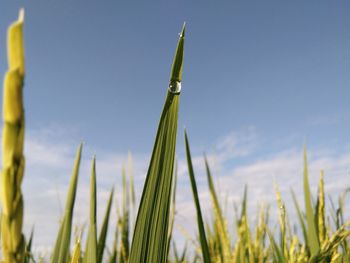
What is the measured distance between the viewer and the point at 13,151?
0.87 feet

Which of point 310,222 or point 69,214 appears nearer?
point 69,214

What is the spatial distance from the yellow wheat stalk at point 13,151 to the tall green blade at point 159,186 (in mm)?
341

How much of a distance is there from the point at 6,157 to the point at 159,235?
0.42 m

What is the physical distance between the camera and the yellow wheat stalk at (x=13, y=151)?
25 cm

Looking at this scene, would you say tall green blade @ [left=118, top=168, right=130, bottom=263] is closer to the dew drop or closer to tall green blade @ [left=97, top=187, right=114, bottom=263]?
tall green blade @ [left=97, top=187, right=114, bottom=263]

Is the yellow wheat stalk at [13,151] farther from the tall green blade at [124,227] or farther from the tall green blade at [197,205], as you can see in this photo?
the tall green blade at [124,227]

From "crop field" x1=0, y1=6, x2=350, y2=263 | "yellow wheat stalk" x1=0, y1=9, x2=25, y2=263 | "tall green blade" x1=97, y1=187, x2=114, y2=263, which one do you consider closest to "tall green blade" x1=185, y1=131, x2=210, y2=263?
"crop field" x1=0, y1=6, x2=350, y2=263

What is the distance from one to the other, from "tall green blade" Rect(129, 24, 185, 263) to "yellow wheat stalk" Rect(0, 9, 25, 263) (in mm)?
341

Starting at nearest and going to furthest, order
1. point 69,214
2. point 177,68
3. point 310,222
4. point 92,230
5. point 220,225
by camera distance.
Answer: point 177,68, point 92,230, point 69,214, point 220,225, point 310,222

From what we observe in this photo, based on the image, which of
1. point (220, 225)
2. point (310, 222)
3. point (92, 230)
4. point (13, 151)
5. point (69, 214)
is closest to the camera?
point (13, 151)

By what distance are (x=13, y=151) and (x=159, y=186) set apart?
0.38 metres

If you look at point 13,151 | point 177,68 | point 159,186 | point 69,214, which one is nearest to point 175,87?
point 177,68

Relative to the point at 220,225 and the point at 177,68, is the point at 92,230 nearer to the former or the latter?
the point at 177,68

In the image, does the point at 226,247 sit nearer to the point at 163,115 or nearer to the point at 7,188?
the point at 163,115
